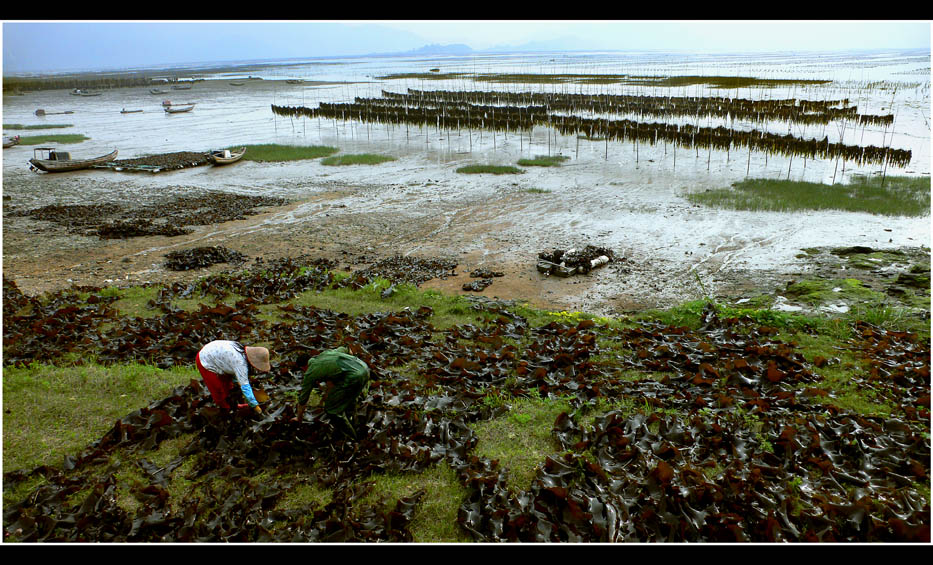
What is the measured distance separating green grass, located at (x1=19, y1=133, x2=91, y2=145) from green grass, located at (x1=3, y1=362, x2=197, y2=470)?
3439 centimetres

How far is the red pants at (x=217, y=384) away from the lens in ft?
20.6

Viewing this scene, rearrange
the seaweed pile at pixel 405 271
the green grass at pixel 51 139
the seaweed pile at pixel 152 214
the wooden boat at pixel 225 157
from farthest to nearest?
the green grass at pixel 51 139, the wooden boat at pixel 225 157, the seaweed pile at pixel 152 214, the seaweed pile at pixel 405 271

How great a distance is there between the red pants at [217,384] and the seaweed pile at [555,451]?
0.51 ft

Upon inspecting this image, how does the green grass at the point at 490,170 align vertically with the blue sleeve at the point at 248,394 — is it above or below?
below

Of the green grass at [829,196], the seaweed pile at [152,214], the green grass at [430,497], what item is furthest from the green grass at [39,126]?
the green grass at [430,497]

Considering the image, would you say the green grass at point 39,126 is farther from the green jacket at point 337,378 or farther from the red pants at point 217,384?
the green jacket at point 337,378

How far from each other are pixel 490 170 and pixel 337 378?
21.0 m

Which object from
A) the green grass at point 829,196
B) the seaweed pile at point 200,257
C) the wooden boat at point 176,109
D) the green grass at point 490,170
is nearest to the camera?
the seaweed pile at point 200,257

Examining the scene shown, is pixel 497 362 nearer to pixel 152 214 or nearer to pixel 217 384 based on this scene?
pixel 217 384

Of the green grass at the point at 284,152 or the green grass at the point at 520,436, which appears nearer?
the green grass at the point at 520,436

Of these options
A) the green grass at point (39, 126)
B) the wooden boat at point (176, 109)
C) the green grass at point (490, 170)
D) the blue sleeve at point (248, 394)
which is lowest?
the green grass at point (490, 170)

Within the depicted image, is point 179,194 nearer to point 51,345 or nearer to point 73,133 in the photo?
point 51,345

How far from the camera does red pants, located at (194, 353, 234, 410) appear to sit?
627 centimetres
